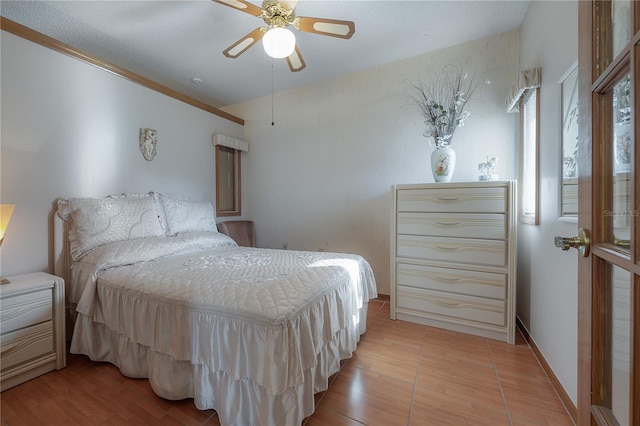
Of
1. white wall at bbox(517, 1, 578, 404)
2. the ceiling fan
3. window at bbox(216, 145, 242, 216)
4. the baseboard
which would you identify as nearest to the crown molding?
window at bbox(216, 145, 242, 216)

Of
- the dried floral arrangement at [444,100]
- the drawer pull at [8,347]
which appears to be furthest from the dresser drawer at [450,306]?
the drawer pull at [8,347]

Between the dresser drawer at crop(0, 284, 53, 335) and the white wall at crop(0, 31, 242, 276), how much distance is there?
1.36ft

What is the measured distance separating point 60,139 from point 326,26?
2.20m

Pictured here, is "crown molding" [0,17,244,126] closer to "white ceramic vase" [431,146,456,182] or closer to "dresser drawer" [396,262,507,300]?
"white ceramic vase" [431,146,456,182]

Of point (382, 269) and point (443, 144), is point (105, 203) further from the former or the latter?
point (443, 144)

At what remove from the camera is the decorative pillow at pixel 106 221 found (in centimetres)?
185

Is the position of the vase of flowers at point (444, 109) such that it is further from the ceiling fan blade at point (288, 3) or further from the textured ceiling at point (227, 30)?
the ceiling fan blade at point (288, 3)

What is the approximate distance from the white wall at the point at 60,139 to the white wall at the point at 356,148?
49.8 inches

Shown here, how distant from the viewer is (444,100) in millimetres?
2559

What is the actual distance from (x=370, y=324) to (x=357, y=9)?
2675 millimetres

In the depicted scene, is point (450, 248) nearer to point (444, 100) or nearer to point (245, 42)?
point (444, 100)

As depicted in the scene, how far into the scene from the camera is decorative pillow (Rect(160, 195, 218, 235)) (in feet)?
8.07

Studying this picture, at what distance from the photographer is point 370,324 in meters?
2.28

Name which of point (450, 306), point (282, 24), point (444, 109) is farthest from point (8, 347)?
point (444, 109)
